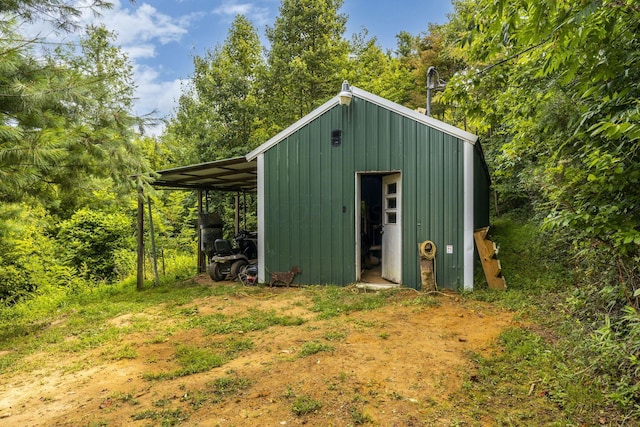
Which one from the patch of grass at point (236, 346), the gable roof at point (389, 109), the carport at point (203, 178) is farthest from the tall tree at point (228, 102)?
the patch of grass at point (236, 346)

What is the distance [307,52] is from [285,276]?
9.30 meters

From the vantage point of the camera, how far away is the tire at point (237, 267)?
Result: 6.70 meters

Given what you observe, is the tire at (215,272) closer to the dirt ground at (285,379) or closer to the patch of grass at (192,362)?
the dirt ground at (285,379)

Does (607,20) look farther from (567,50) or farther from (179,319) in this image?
(179,319)

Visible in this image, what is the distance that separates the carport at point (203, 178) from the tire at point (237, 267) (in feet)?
4.70

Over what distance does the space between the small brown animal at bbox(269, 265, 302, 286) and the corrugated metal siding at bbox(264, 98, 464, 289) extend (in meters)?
0.11

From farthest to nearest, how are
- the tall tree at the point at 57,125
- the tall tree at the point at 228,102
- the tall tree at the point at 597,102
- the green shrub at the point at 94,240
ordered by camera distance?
the tall tree at the point at 228,102, the green shrub at the point at 94,240, the tall tree at the point at 57,125, the tall tree at the point at 597,102

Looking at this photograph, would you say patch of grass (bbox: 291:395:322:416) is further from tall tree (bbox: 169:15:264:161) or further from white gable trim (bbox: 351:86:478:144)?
tall tree (bbox: 169:15:264:161)

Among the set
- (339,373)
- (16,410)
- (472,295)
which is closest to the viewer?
(16,410)

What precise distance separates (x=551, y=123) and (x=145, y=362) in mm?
4960

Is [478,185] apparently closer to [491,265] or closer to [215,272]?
[491,265]

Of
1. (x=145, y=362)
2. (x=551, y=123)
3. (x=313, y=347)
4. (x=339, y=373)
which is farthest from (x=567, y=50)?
(x=145, y=362)

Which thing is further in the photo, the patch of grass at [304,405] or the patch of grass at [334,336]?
the patch of grass at [334,336]

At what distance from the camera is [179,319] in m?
4.35
